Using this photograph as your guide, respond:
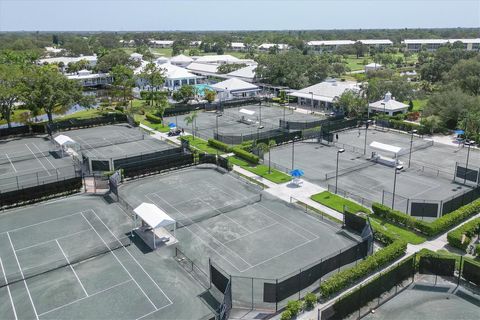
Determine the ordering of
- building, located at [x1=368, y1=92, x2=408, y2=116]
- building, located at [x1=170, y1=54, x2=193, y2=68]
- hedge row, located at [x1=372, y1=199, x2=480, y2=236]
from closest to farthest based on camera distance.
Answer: hedge row, located at [x1=372, y1=199, x2=480, y2=236]
building, located at [x1=368, y1=92, x2=408, y2=116]
building, located at [x1=170, y1=54, x2=193, y2=68]

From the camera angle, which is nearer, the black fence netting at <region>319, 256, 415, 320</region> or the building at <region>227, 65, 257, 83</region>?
the black fence netting at <region>319, 256, 415, 320</region>

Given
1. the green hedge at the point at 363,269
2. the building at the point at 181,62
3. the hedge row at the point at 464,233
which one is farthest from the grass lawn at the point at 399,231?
the building at the point at 181,62

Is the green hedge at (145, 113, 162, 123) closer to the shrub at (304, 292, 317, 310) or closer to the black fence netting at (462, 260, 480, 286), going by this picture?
the shrub at (304, 292, 317, 310)

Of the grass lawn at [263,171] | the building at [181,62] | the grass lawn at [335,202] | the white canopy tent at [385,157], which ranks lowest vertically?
the grass lawn at [335,202]

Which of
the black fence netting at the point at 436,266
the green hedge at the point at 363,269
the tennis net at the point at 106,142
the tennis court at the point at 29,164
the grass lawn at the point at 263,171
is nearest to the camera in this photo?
the green hedge at the point at 363,269

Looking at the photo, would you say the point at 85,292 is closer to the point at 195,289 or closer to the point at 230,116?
the point at 195,289

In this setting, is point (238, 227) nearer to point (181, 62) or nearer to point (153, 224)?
point (153, 224)

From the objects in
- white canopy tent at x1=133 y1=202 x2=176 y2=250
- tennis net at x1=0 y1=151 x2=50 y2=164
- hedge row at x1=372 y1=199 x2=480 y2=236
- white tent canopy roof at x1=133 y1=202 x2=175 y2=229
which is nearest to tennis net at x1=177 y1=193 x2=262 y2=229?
white canopy tent at x1=133 y1=202 x2=176 y2=250

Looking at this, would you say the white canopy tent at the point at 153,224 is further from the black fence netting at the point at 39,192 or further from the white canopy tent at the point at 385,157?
the white canopy tent at the point at 385,157
